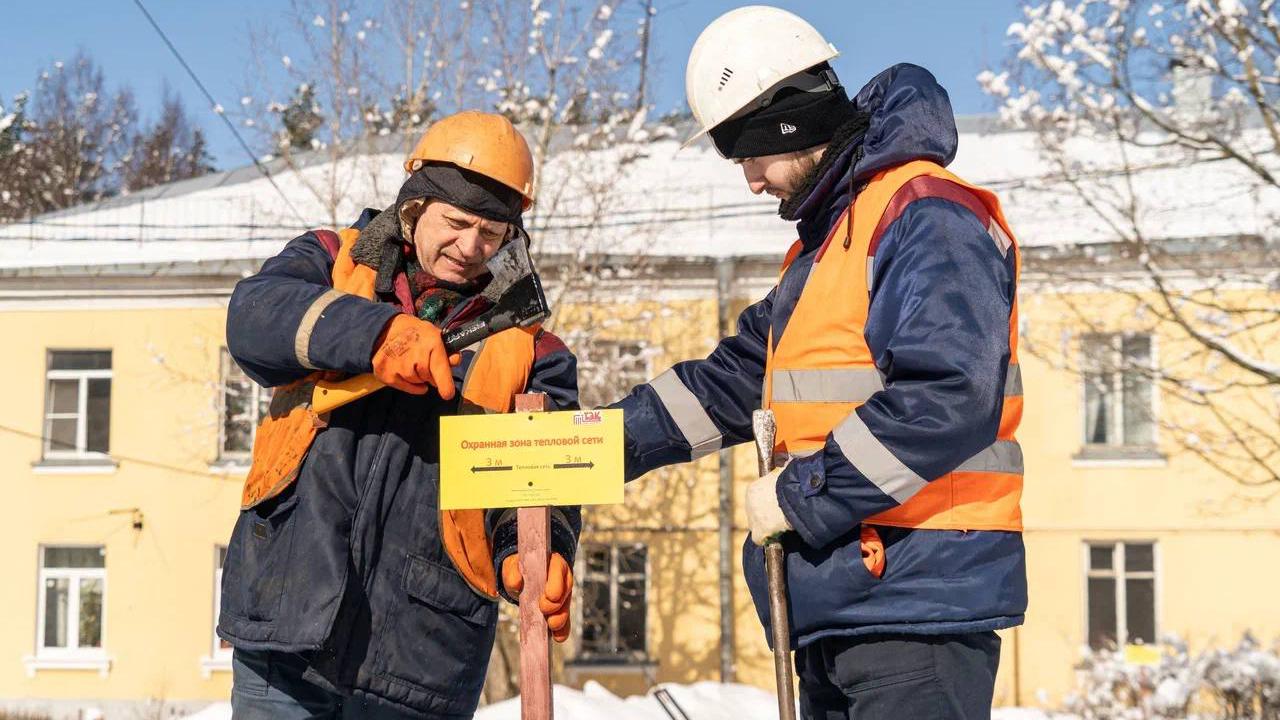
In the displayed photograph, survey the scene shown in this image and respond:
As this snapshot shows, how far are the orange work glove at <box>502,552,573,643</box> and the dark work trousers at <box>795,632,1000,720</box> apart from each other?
0.62 m

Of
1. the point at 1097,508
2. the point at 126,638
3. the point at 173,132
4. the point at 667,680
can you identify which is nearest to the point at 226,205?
the point at 126,638

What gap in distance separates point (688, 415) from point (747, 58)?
0.86 meters

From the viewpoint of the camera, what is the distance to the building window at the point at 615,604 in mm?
17953

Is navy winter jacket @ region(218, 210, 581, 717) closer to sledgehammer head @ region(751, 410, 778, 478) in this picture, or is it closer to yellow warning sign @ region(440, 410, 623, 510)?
yellow warning sign @ region(440, 410, 623, 510)

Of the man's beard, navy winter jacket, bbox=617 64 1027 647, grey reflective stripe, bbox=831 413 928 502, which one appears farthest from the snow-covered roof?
grey reflective stripe, bbox=831 413 928 502

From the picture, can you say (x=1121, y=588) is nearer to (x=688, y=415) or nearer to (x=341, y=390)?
(x=688, y=415)

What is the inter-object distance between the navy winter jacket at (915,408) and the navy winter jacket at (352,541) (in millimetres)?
735

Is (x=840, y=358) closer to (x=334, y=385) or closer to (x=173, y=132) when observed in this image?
(x=334, y=385)

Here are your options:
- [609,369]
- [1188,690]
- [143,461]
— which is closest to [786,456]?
[1188,690]

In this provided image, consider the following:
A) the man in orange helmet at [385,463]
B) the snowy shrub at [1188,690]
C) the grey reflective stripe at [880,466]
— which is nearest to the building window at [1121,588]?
the snowy shrub at [1188,690]

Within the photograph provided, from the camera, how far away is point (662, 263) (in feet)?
57.5

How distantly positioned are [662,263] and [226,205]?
21.8ft

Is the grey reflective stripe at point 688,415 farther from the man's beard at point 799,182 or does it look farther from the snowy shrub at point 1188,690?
the snowy shrub at point 1188,690

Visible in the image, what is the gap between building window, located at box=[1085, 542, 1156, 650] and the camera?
1733cm
